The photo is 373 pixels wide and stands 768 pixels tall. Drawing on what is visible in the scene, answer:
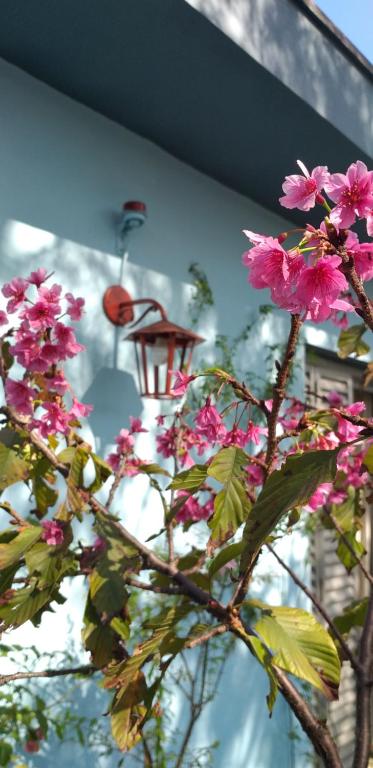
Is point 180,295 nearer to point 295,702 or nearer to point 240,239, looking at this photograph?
point 240,239

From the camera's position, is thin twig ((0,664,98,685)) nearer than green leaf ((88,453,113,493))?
Yes

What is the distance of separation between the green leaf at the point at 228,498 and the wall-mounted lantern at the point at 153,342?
1.19 m

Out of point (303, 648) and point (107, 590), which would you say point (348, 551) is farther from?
point (107, 590)

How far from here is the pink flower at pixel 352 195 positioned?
0.91m

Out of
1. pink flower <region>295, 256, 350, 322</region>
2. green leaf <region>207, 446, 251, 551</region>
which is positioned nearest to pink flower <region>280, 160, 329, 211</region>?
pink flower <region>295, 256, 350, 322</region>

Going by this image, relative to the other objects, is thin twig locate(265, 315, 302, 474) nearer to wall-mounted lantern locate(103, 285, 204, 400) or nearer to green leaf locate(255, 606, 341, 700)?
green leaf locate(255, 606, 341, 700)

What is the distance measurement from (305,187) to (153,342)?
1.60 m

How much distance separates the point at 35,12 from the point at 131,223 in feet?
2.53

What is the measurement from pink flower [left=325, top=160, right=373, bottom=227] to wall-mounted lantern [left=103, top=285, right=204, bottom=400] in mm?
1487

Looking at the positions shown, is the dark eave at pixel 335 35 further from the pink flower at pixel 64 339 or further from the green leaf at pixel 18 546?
the green leaf at pixel 18 546

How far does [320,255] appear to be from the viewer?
0.89 meters

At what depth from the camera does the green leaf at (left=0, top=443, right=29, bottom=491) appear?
1.46 m

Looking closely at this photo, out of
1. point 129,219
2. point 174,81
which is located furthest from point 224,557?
point 174,81

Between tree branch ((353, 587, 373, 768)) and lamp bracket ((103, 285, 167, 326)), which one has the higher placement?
lamp bracket ((103, 285, 167, 326))
